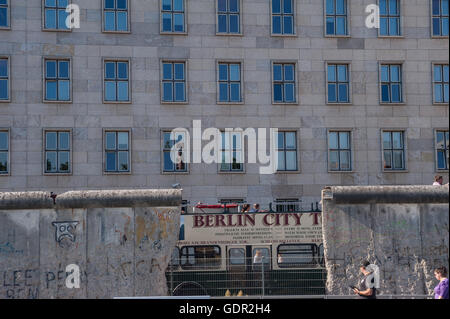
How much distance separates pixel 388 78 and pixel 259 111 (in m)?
7.53

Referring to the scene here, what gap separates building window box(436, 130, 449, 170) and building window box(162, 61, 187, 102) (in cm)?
1409

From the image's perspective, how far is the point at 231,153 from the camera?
1436 inches

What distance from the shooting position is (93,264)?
57.5 feet

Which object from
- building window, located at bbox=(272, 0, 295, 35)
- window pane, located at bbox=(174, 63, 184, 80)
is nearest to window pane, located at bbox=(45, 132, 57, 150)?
window pane, located at bbox=(174, 63, 184, 80)

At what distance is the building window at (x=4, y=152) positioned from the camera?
3506cm

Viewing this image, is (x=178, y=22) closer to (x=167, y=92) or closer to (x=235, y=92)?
(x=167, y=92)

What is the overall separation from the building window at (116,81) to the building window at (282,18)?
8400 mm

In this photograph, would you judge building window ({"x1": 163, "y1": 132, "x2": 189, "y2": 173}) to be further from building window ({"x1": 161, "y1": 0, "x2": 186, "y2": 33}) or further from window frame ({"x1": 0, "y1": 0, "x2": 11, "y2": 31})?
window frame ({"x1": 0, "y1": 0, "x2": 11, "y2": 31})

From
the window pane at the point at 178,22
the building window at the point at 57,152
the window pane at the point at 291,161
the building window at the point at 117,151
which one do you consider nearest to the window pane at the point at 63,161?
the building window at the point at 57,152

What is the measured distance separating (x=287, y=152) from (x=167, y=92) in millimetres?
7183

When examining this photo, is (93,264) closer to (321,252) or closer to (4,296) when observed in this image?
(4,296)

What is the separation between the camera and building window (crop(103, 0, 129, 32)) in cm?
3659

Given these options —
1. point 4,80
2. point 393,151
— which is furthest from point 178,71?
point 393,151
